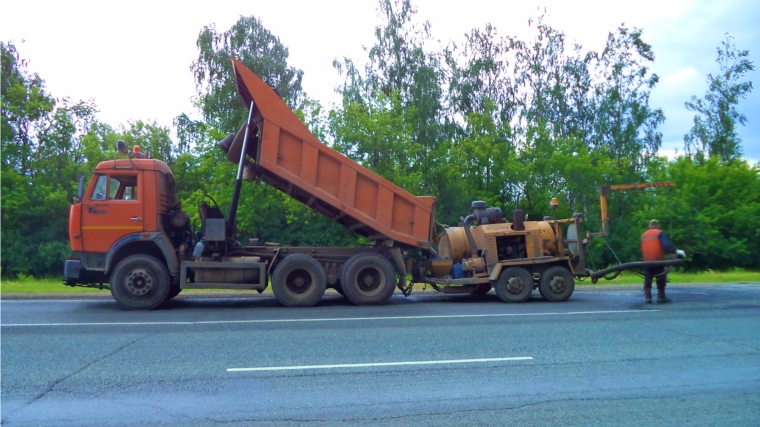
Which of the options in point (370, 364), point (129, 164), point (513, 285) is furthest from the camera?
point (513, 285)

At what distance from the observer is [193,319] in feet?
35.3

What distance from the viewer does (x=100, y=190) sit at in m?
12.2

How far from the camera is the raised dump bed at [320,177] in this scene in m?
12.3

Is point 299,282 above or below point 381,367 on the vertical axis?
above

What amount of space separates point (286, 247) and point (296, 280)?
0.78 metres

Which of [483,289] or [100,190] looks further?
[483,289]

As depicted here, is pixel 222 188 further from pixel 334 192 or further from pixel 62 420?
pixel 62 420

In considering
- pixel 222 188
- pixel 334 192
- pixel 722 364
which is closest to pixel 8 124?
pixel 222 188

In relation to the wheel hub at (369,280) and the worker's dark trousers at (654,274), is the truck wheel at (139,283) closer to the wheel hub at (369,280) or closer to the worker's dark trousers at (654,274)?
the wheel hub at (369,280)

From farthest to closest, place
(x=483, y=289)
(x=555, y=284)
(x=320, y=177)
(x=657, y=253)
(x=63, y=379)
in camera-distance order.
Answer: (x=483, y=289), (x=555, y=284), (x=657, y=253), (x=320, y=177), (x=63, y=379)

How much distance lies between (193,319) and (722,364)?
316 inches

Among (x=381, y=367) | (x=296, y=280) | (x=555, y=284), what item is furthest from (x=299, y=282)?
(x=381, y=367)

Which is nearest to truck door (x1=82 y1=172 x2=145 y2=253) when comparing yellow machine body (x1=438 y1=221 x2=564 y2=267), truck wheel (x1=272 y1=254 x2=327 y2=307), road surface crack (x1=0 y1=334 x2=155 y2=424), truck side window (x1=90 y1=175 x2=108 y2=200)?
truck side window (x1=90 y1=175 x2=108 y2=200)

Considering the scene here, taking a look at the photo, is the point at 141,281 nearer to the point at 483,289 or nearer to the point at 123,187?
the point at 123,187
